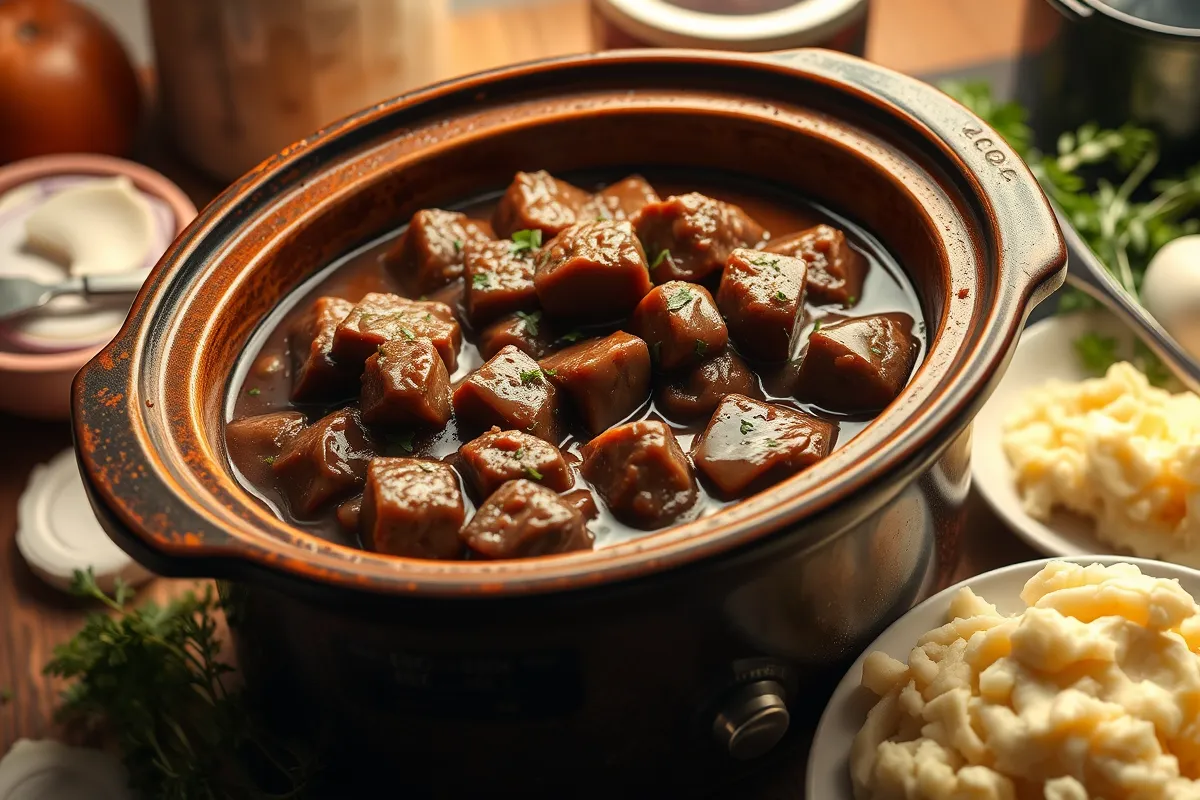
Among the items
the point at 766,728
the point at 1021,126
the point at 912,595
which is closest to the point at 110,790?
the point at 766,728

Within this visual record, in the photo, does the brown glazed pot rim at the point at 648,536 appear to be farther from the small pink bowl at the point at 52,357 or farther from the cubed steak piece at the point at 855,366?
the small pink bowl at the point at 52,357

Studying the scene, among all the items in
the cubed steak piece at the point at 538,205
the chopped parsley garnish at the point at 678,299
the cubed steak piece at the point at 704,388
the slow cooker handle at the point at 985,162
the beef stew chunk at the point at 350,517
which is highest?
the slow cooker handle at the point at 985,162

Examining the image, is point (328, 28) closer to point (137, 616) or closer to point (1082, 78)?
point (137, 616)

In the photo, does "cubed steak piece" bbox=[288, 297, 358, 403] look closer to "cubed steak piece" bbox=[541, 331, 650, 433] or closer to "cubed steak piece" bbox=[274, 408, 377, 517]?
"cubed steak piece" bbox=[274, 408, 377, 517]

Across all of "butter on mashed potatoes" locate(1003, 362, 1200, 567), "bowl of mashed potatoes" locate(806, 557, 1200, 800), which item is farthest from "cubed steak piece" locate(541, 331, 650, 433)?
"butter on mashed potatoes" locate(1003, 362, 1200, 567)

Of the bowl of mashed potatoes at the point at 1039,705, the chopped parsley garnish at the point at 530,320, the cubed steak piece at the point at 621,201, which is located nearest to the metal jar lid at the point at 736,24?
the cubed steak piece at the point at 621,201

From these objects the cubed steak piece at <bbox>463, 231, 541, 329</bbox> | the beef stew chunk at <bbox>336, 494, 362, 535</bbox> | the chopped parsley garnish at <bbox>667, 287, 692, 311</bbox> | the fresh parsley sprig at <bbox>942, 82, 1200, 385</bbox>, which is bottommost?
the fresh parsley sprig at <bbox>942, 82, 1200, 385</bbox>
